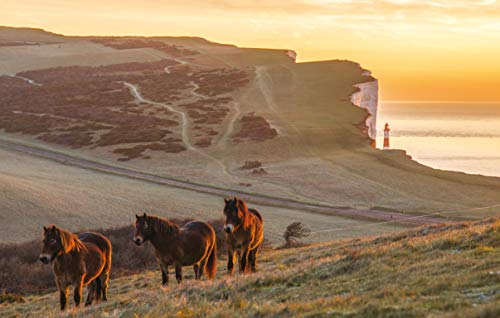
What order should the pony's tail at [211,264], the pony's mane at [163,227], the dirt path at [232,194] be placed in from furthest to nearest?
the dirt path at [232,194] < the pony's tail at [211,264] < the pony's mane at [163,227]

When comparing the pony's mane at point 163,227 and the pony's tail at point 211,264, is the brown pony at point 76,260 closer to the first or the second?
the pony's mane at point 163,227

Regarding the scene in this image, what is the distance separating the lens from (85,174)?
189ft

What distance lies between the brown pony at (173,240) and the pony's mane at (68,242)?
54.2 inches

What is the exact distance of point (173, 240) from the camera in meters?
16.3

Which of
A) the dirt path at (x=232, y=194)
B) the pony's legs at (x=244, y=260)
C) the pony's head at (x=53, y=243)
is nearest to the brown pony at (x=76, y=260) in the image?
the pony's head at (x=53, y=243)

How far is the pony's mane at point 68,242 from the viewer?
13969 mm

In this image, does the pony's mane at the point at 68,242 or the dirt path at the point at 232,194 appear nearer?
the pony's mane at the point at 68,242

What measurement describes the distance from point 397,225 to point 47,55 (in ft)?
564

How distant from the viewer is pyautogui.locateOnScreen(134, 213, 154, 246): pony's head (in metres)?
15.6

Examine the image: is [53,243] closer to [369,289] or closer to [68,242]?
[68,242]

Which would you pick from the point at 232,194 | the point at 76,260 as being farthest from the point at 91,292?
the point at 232,194

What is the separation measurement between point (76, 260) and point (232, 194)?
1477 inches

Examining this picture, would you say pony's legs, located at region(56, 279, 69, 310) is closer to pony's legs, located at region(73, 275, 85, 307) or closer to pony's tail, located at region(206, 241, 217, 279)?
pony's legs, located at region(73, 275, 85, 307)

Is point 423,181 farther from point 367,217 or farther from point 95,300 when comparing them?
point 95,300
